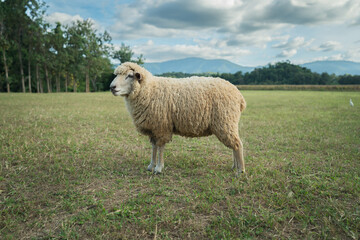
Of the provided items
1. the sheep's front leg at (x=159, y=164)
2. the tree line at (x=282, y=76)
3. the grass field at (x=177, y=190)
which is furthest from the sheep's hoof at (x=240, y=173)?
the tree line at (x=282, y=76)

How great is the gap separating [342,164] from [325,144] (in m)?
1.88

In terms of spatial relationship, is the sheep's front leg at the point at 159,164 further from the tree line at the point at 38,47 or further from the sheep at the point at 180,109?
the tree line at the point at 38,47

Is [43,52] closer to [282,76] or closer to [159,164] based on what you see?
[159,164]

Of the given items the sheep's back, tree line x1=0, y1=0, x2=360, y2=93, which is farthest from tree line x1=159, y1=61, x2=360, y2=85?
the sheep's back

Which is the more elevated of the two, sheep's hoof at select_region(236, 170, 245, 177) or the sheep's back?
the sheep's back

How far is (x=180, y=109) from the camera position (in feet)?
15.7

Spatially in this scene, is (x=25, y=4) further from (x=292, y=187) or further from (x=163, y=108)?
(x=292, y=187)

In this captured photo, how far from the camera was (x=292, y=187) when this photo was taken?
4141 millimetres

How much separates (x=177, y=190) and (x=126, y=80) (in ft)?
A: 7.63

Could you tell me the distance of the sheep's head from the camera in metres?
4.50

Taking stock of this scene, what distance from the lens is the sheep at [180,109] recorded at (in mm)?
4727

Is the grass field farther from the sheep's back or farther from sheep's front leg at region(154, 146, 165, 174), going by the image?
the sheep's back

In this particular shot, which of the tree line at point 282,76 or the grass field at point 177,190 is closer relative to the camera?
the grass field at point 177,190

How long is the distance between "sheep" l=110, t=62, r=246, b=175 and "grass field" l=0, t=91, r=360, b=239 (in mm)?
789
